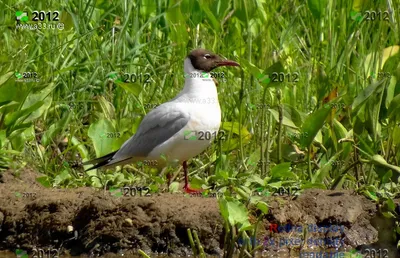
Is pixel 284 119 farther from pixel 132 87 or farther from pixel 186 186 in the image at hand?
pixel 132 87

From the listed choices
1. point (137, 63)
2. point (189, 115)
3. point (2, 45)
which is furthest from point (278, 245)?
point (2, 45)

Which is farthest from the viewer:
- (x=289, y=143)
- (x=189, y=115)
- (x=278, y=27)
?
(x=278, y=27)

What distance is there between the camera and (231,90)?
7.87 m

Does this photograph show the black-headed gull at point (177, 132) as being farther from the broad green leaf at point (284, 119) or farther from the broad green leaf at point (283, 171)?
the broad green leaf at point (283, 171)

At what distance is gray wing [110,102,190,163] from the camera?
673 cm

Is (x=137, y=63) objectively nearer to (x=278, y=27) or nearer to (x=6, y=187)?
(x=278, y=27)

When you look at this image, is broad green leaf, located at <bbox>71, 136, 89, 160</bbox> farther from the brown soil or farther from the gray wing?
the brown soil

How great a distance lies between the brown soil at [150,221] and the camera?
18.7 feet

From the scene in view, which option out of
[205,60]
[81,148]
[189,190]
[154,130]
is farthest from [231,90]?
[189,190]

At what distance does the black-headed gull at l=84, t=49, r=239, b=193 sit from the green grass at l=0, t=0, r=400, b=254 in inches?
5.6

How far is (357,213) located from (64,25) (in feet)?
10.7

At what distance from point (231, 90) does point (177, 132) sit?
3.95ft

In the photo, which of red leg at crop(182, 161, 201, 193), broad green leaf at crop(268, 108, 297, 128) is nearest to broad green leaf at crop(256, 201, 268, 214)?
red leg at crop(182, 161, 201, 193)

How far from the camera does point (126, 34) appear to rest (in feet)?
27.4
